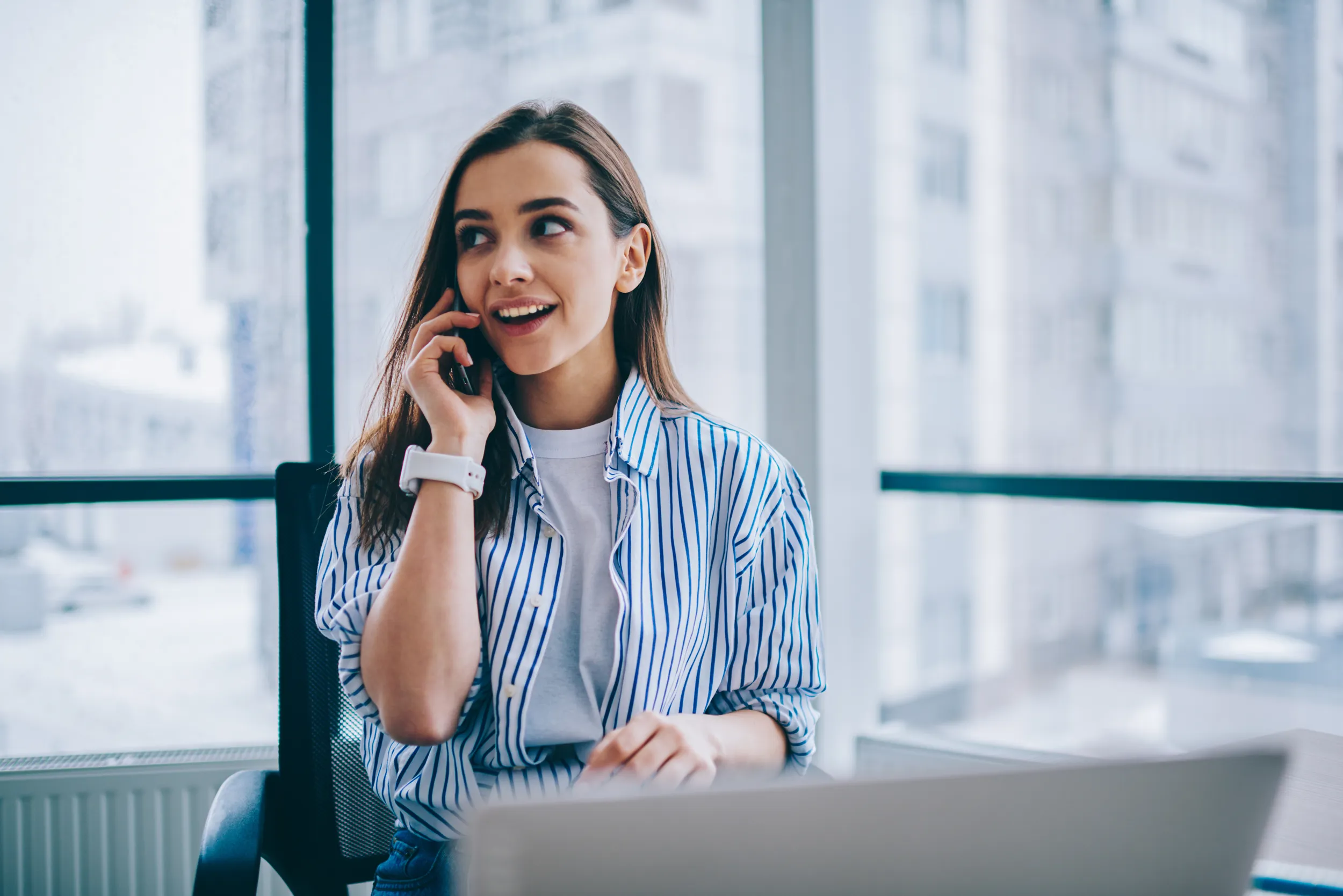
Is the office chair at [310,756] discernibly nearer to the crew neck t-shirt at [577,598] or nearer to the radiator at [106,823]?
the crew neck t-shirt at [577,598]

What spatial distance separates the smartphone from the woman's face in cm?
6

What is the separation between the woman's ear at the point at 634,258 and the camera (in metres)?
1.21

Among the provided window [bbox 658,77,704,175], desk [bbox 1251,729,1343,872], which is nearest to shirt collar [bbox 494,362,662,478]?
desk [bbox 1251,729,1343,872]

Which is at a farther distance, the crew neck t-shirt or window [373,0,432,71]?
window [373,0,432,71]

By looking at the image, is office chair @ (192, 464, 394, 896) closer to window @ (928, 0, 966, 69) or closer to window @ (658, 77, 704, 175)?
window @ (658, 77, 704, 175)

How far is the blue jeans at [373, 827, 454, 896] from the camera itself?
101 cm

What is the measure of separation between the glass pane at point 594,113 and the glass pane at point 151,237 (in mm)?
137

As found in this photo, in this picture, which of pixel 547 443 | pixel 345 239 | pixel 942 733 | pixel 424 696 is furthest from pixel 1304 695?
pixel 345 239

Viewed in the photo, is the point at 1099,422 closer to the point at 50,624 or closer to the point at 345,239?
the point at 345,239

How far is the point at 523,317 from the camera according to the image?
1112 mm

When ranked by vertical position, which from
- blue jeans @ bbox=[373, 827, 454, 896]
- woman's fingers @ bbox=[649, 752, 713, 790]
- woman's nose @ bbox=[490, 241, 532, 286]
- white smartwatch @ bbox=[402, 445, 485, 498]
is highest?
woman's nose @ bbox=[490, 241, 532, 286]

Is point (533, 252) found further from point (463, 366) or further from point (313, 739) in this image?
point (313, 739)

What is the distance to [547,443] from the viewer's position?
1.18m

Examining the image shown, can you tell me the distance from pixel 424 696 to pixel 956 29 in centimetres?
375
